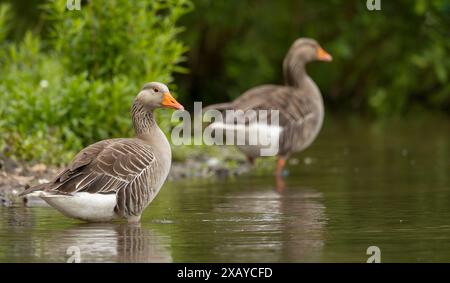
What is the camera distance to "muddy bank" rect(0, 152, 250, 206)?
1270 centimetres

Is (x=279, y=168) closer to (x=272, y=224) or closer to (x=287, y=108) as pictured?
(x=287, y=108)

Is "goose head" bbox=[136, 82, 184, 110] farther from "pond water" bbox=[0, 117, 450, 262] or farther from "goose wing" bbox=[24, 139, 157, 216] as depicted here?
"pond water" bbox=[0, 117, 450, 262]

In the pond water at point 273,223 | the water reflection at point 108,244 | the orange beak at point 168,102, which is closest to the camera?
the water reflection at point 108,244

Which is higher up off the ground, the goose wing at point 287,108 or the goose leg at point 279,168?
the goose wing at point 287,108

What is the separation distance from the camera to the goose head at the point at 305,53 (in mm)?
17891

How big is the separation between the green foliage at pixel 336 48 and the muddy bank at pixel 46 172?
12157mm

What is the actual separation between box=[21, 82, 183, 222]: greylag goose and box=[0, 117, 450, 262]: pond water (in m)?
0.19

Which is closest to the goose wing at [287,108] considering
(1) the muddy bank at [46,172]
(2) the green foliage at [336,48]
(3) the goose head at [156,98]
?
(1) the muddy bank at [46,172]

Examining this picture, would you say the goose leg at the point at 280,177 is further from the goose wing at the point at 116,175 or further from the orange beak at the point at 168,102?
the goose wing at the point at 116,175

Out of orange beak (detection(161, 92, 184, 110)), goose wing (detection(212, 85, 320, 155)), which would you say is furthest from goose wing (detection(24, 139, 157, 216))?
goose wing (detection(212, 85, 320, 155))

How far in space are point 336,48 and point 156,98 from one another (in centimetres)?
1787

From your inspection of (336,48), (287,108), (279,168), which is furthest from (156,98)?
(336,48)

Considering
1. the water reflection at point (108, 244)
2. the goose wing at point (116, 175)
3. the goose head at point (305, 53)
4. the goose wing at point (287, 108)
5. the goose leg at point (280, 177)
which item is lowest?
the water reflection at point (108, 244)

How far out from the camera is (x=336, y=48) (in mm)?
29047
